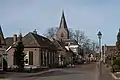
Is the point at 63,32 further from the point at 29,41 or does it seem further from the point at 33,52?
the point at 33,52

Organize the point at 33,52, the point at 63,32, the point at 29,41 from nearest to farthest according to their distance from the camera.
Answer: the point at 33,52, the point at 29,41, the point at 63,32

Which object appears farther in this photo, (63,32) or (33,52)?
(63,32)

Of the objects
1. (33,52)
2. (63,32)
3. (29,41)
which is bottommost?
(33,52)

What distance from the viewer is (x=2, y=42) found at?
43594mm

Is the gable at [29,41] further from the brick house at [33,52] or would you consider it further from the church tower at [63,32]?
the church tower at [63,32]

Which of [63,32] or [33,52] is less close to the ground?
[63,32]

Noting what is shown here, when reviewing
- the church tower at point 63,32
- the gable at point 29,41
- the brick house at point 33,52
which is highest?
the church tower at point 63,32

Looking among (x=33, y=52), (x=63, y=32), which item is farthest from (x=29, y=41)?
(x=63, y=32)

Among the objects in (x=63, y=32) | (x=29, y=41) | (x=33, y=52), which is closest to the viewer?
(x=33, y=52)

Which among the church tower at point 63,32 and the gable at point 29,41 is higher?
the church tower at point 63,32

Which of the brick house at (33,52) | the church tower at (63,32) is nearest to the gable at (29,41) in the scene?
the brick house at (33,52)

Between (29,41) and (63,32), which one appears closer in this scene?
(29,41)

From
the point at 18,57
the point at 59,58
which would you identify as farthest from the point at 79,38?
the point at 18,57

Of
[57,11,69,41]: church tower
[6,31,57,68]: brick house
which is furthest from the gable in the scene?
[57,11,69,41]: church tower
